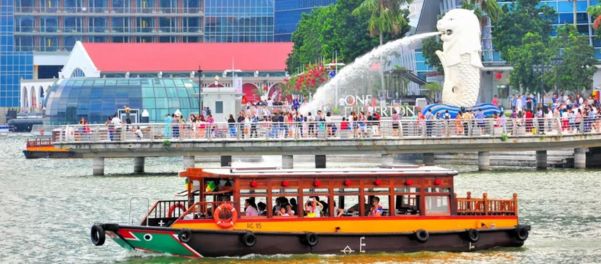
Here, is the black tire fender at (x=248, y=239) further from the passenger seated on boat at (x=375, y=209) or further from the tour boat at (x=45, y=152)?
the tour boat at (x=45, y=152)

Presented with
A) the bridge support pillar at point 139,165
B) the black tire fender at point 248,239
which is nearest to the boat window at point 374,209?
the black tire fender at point 248,239

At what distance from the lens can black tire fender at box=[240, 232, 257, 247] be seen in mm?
44438

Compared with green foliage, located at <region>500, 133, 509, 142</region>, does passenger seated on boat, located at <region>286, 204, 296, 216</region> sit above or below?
below

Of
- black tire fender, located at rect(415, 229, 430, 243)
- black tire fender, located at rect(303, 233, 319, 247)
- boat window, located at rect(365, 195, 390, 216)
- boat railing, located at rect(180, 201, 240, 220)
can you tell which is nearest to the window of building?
boat window, located at rect(365, 195, 390, 216)

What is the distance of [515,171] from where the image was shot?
78.1 m

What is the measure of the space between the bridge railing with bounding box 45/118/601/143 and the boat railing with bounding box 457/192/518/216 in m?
28.4

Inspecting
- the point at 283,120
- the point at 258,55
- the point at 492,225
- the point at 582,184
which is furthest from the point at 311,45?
the point at 492,225

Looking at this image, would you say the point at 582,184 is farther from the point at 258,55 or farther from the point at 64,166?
the point at 258,55

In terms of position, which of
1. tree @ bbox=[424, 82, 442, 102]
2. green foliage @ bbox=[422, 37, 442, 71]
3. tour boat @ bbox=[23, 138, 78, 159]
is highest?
green foliage @ bbox=[422, 37, 442, 71]

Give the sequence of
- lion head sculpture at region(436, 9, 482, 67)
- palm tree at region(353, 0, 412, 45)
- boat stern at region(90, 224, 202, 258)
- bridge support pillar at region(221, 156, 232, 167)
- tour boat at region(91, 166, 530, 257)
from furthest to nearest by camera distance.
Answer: palm tree at region(353, 0, 412, 45), lion head sculpture at region(436, 9, 482, 67), bridge support pillar at region(221, 156, 232, 167), tour boat at region(91, 166, 530, 257), boat stern at region(90, 224, 202, 258)

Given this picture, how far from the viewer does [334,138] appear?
76438 mm

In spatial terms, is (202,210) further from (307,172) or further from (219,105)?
(219,105)

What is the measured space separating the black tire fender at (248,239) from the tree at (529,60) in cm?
8028

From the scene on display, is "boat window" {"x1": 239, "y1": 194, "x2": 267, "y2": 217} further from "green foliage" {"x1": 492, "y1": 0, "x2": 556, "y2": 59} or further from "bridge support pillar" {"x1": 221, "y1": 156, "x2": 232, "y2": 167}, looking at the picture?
"green foliage" {"x1": 492, "y1": 0, "x2": 556, "y2": 59}
